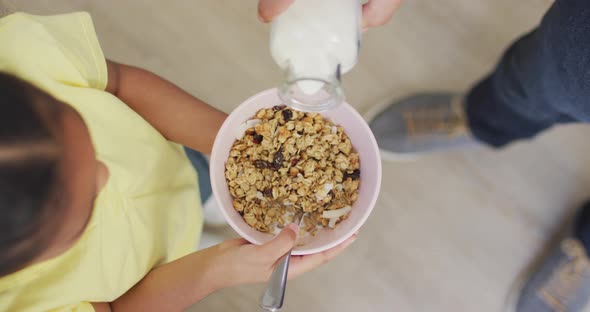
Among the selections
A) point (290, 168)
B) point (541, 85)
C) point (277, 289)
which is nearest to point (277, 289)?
point (277, 289)

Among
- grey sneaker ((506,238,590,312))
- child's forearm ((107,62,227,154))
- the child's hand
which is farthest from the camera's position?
grey sneaker ((506,238,590,312))

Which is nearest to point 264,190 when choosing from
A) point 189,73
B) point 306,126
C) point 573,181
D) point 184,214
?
point 306,126

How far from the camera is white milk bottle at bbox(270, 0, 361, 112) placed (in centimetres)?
44

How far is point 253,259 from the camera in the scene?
1.76 ft

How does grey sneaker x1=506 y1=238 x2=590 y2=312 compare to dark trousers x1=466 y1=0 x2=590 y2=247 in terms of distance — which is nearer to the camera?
dark trousers x1=466 y1=0 x2=590 y2=247

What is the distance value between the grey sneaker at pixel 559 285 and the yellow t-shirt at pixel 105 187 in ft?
2.60

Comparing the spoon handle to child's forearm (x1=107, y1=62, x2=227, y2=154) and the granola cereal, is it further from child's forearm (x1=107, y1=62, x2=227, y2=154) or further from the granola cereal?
child's forearm (x1=107, y1=62, x2=227, y2=154)

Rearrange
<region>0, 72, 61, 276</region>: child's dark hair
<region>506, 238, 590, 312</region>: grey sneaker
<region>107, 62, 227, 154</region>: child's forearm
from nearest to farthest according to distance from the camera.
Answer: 1. <region>0, 72, 61, 276</region>: child's dark hair
2. <region>107, 62, 227, 154</region>: child's forearm
3. <region>506, 238, 590, 312</region>: grey sneaker

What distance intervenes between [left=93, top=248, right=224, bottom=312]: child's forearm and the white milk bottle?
0.85 feet

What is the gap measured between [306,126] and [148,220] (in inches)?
10.3

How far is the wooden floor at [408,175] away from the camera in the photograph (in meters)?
1.01

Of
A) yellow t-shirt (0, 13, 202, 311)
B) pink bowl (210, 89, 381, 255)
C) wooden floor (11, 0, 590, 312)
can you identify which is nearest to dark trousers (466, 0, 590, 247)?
wooden floor (11, 0, 590, 312)

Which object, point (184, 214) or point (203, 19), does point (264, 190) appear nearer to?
point (184, 214)

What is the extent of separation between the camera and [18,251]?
0.45m
